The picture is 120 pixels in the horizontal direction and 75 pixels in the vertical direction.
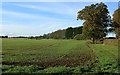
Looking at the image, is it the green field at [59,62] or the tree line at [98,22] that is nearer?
the green field at [59,62]

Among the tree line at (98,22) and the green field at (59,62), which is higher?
the tree line at (98,22)

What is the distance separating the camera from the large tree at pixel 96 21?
Answer: 34.8 metres

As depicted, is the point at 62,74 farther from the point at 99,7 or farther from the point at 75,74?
the point at 99,7

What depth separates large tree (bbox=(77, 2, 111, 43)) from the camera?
114 feet

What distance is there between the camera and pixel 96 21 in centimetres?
3566

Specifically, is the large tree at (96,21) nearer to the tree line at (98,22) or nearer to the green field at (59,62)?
the tree line at (98,22)

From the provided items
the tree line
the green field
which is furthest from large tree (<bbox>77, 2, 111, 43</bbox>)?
the green field

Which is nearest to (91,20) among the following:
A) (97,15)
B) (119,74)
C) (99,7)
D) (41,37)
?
(97,15)

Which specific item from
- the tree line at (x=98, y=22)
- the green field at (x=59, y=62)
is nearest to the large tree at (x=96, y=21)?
the tree line at (x=98, y=22)

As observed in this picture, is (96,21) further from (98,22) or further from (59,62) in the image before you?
(59,62)

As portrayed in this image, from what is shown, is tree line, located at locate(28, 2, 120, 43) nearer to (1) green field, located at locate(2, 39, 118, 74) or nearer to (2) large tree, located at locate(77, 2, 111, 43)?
(2) large tree, located at locate(77, 2, 111, 43)

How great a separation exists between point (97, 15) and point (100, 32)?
15.5 feet

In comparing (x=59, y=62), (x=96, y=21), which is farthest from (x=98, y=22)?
(x=59, y=62)

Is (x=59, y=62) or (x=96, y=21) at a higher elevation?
(x=96, y=21)
